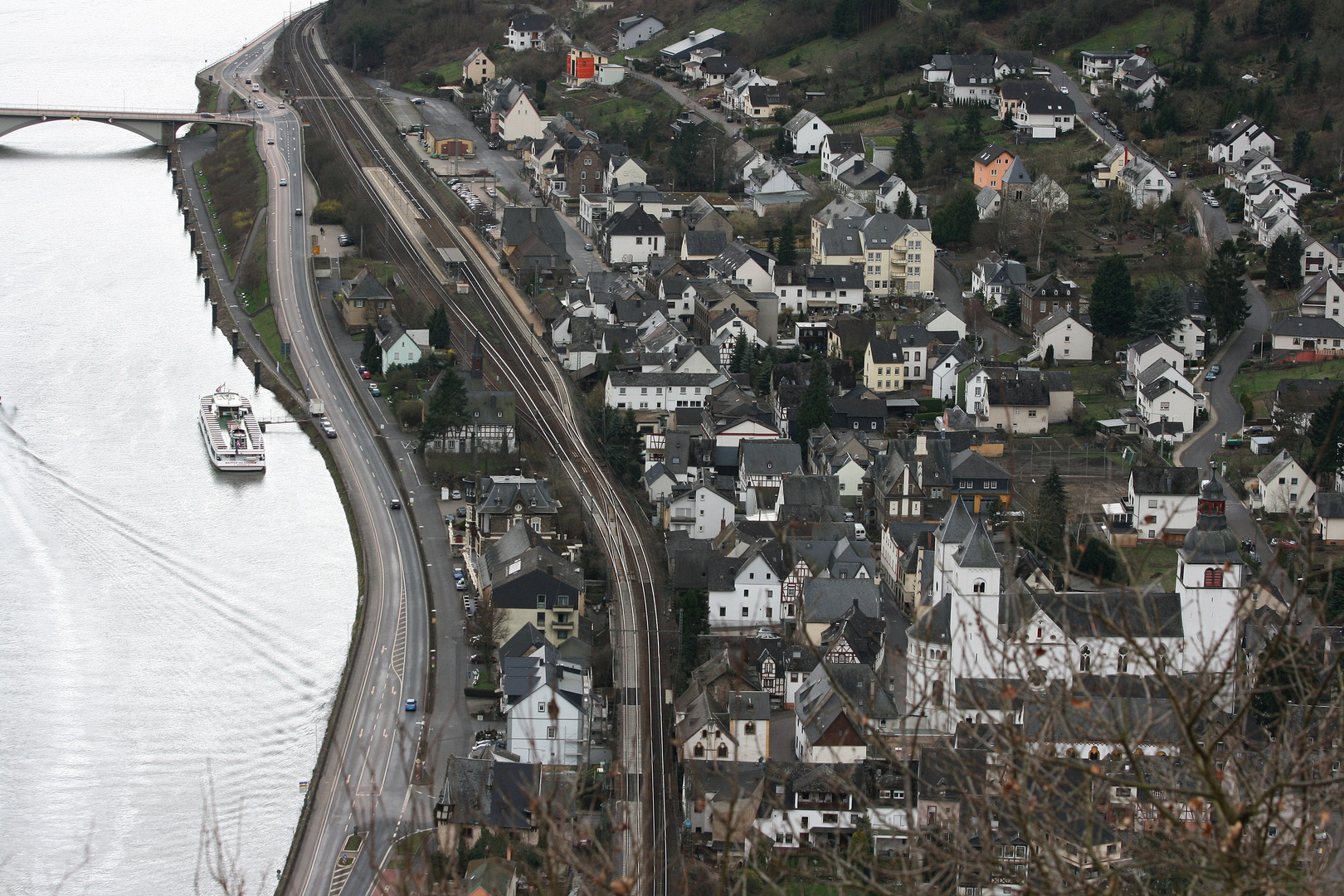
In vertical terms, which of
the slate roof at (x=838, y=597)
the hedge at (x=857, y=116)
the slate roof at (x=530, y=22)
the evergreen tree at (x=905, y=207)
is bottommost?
the slate roof at (x=838, y=597)

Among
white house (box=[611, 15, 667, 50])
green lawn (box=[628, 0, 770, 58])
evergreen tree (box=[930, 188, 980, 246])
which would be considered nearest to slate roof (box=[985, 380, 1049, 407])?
evergreen tree (box=[930, 188, 980, 246])

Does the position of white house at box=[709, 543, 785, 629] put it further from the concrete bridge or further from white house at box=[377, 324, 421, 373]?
the concrete bridge

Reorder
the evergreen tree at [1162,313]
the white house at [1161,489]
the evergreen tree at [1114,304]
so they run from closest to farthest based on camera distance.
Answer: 1. the white house at [1161,489]
2. the evergreen tree at [1162,313]
3. the evergreen tree at [1114,304]

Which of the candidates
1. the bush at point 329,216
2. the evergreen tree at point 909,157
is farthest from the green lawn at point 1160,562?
the bush at point 329,216

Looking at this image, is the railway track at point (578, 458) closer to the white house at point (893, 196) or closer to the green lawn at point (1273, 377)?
the white house at point (893, 196)

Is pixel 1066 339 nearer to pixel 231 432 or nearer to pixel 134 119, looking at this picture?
pixel 231 432

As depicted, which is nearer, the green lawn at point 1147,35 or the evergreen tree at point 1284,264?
the evergreen tree at point 1284,264
